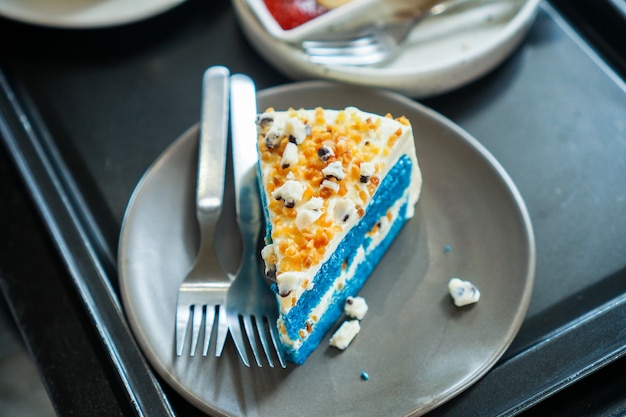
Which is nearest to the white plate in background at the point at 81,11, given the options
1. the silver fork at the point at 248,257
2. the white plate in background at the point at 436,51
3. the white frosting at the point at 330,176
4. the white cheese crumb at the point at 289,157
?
the white plate in background at the point at 436,51

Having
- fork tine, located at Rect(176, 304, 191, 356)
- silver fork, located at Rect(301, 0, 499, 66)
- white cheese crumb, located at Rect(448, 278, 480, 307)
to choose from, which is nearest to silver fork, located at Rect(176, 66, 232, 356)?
fork tine, located at Rect(176, 304, 191, 356)

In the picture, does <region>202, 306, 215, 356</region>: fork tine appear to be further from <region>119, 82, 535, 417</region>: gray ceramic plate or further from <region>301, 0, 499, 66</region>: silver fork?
<region>301, 0, 499, 66</region>: silver fork

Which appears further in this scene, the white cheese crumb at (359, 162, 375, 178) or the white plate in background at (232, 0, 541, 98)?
the white plate in background at (232, 0, 541, 98)

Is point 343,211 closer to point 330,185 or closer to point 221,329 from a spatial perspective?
point 330,185

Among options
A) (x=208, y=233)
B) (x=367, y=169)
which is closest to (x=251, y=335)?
(x=208, y=233)

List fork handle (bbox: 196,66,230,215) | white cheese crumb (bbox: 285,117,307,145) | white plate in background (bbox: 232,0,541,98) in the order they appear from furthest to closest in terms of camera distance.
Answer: white plate in background (bbox: 232,0,541,98) < fork handle (bbox: 196,66,230,215) < white cheese crumb (bbox: 285,117,307,145)

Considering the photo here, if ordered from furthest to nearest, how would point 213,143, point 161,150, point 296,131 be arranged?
point 161,150
point 213,143
point 296,131

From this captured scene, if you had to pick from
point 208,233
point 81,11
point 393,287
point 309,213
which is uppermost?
point 81,11
